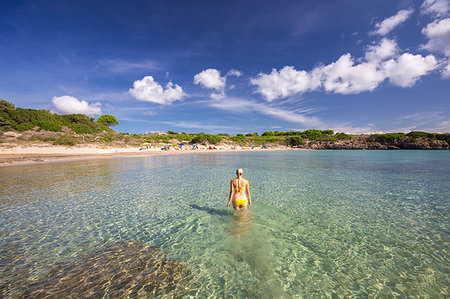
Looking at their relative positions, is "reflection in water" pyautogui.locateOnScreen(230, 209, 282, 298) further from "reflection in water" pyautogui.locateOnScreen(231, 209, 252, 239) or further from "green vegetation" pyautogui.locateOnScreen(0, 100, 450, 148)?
"green vegetation" pyautogui.locateOnScreen(0, 100, 450, 148)

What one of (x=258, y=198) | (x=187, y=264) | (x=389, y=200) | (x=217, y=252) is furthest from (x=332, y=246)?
(x=389, y=200)

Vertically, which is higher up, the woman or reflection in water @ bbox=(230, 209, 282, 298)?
the woman

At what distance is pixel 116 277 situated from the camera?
146 inches

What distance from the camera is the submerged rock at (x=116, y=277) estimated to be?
3.32 m

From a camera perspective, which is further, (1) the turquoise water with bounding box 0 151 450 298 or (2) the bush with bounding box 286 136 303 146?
(2) the bush with bounding box 286 136 303 146

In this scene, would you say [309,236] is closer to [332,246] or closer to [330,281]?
[332,246]

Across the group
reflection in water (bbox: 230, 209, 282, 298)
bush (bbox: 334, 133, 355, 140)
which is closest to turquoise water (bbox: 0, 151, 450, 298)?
reflection in water (bbox: 230, 209, 282, 298)

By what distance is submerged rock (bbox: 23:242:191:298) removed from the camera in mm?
3318

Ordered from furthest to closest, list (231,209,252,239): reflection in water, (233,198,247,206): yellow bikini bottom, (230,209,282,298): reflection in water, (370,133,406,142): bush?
(370,133,406,142): bush → (233,198,247,206): yellow bikini bottom → (231,209,252,239): reflection in water → (230,209,282,298): reflection in water

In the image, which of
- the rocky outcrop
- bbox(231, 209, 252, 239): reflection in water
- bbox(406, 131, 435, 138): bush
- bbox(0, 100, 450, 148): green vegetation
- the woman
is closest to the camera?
bbox(231, 209, 252, 239): reflection in water

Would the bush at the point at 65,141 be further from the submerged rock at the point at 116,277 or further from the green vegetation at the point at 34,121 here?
the submerged rock at the point at 116,277

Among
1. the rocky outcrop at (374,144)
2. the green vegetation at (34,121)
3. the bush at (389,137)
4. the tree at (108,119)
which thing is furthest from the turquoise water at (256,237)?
the tree at (108,119)

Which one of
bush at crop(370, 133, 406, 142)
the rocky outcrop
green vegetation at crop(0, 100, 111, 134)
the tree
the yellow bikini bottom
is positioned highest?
the tree

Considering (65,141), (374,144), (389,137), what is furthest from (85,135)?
(389,137)
